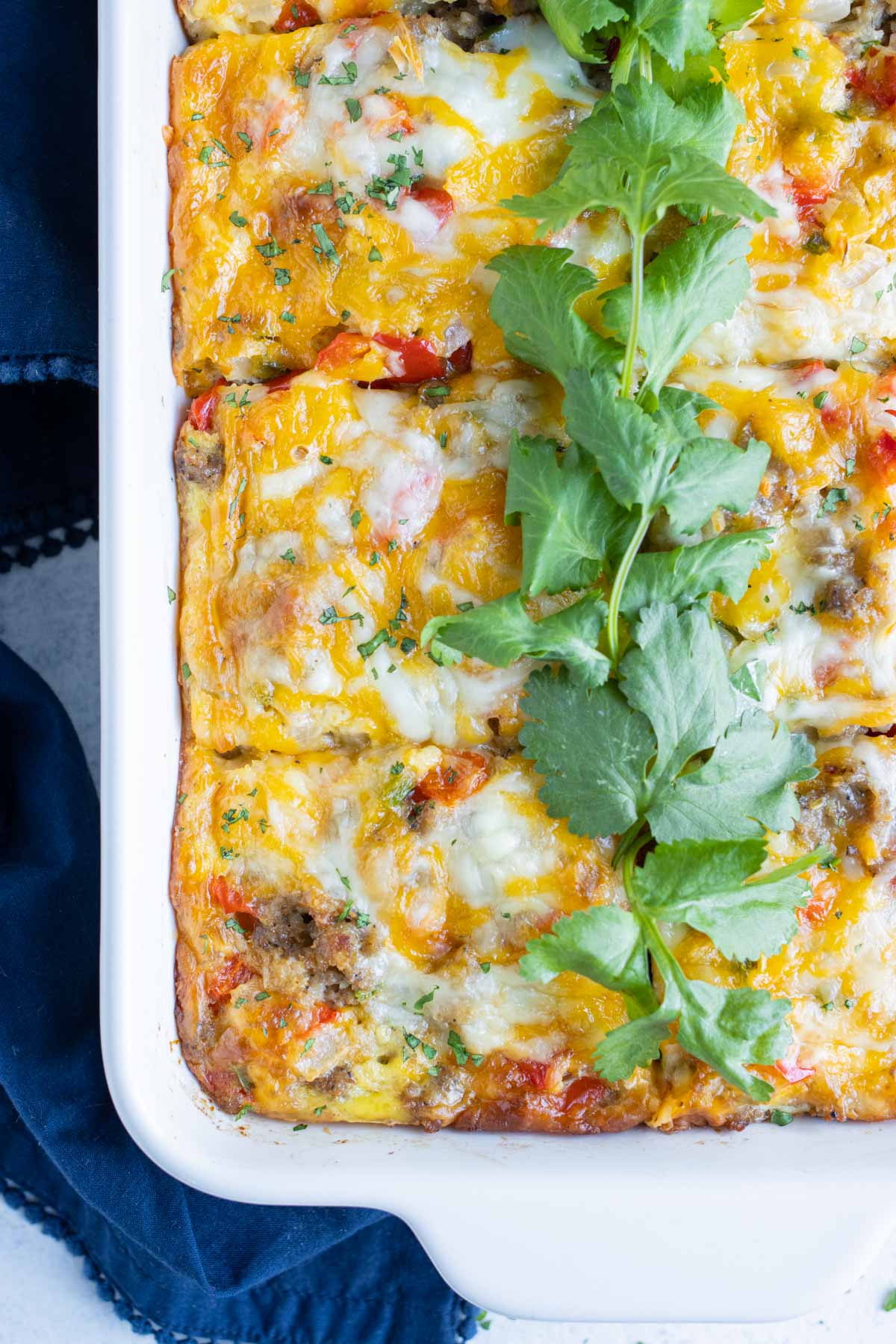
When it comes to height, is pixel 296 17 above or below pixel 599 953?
above

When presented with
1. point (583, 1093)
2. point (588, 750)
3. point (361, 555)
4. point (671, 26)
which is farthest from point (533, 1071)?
point (671, 26)

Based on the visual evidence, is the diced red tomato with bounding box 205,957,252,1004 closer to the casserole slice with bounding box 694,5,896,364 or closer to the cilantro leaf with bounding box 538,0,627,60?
the casserole slice with bounding box 694,5,896,364

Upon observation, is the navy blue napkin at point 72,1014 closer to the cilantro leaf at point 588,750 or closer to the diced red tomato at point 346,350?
the diced red tomato at point 346,350

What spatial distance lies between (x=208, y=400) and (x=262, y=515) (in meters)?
0.28

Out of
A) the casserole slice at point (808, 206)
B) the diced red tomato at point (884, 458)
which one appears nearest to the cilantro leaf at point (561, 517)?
the casserole slice at point (808, 206)

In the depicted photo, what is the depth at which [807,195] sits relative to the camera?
8.21 feet

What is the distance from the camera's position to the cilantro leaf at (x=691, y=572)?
230 cm

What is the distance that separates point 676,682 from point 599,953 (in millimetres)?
486

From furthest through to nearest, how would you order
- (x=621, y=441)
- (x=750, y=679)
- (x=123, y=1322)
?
(x=123, y=1322) < (x=750, y=679) < (x=621, y=441)

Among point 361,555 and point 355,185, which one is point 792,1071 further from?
point 355,185

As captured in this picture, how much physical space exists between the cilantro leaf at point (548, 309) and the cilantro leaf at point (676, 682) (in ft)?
1.54

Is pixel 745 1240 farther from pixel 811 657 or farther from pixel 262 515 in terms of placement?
pixel 262 515

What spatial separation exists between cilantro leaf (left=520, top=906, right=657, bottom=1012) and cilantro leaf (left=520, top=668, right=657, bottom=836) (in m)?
0.16

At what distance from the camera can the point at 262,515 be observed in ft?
8.40
